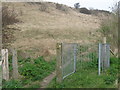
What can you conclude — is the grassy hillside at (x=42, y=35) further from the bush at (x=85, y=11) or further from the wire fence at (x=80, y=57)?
the bush at (x=85, y=11)

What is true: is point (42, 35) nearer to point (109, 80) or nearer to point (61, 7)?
point (109, 80)

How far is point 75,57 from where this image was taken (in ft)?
23.0

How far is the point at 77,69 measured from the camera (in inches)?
286

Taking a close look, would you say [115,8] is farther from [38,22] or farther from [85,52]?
[38,22]

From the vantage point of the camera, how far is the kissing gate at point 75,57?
17.0 feet

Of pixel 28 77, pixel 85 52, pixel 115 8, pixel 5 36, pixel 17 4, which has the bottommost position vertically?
pixel 28 77

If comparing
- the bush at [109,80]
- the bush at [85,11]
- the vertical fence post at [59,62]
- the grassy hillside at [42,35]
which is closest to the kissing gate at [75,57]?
the vertical fence post at [59,62]

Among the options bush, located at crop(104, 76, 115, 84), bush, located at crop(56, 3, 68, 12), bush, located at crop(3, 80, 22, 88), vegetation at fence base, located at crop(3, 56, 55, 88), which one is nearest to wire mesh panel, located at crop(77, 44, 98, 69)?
vegetation at fence base, located at crop(3, 56, 55, 88)

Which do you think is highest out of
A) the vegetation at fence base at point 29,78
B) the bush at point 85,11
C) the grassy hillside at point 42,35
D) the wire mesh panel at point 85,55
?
the bush at point 85,11

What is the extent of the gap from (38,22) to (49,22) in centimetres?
133

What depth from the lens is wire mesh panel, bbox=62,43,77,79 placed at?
5.60 m

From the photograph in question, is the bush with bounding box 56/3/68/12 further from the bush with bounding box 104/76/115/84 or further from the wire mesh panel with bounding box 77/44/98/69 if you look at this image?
the bush with bounding box 104/76/115/84

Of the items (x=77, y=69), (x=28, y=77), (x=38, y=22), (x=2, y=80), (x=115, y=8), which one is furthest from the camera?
(x=38, y=22)

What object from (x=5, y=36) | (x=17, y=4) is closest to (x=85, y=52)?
(x=5, y=36)
